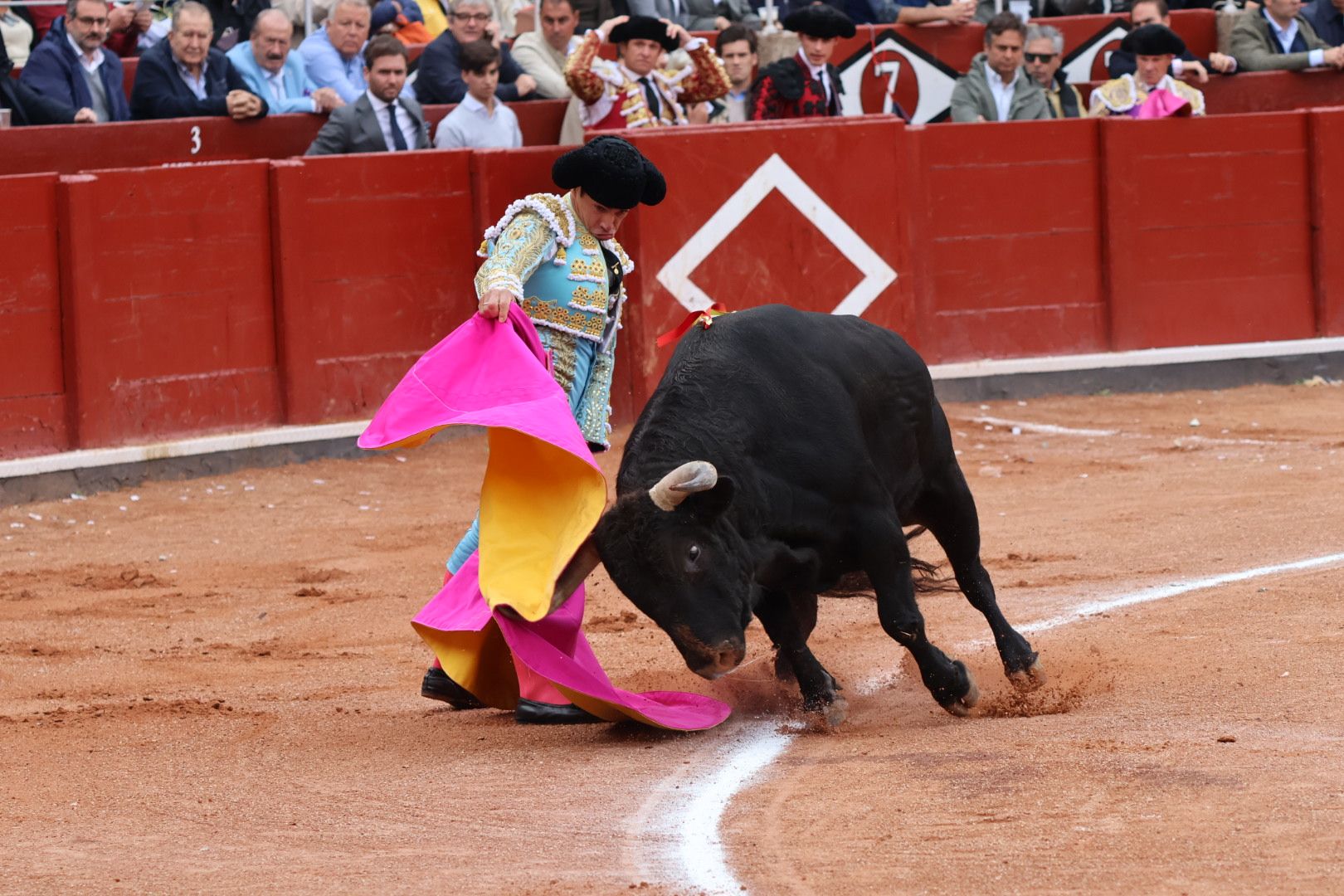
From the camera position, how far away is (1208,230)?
9.80 m

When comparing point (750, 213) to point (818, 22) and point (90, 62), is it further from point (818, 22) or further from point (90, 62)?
point (90, 62)

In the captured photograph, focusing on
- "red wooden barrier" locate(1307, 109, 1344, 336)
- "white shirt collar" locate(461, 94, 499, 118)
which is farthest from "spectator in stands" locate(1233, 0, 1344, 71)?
"white shirt collar" locate(461, 94, 499, 118)

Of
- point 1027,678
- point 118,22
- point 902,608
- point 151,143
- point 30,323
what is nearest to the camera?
point 902,608

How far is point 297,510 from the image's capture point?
7.35 metres

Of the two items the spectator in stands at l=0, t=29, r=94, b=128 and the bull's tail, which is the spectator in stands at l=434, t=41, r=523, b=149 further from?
the bull's tail

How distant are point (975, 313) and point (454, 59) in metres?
2.77

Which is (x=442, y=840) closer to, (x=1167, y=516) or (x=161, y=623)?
(x=161, y=623)

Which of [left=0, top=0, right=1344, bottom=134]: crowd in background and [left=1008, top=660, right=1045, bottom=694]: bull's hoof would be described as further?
[left=0, top=0, right=1344, bottom=134]: crowd in background

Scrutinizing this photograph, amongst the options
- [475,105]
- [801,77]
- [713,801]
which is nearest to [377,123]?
[475,105]

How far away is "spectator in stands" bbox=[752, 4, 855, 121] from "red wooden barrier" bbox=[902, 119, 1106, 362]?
1.76 ft

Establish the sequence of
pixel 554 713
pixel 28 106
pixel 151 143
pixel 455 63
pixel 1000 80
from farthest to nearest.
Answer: pixel 1000 80, pixel 455 63, pixel 151 143, pixel 28 106, pixel 554 713

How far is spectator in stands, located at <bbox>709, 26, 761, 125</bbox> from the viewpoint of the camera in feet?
30.3

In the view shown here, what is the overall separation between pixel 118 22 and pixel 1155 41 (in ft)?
16.1

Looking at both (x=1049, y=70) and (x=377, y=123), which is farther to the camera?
(x=1049, y=70)
